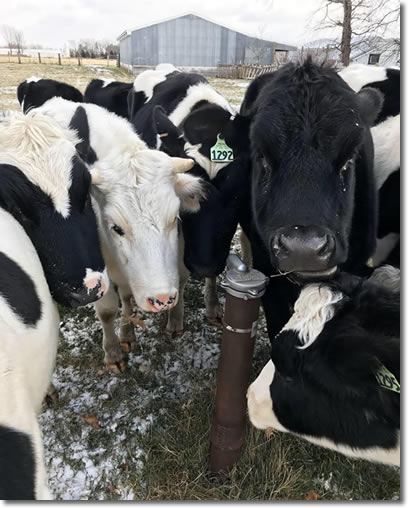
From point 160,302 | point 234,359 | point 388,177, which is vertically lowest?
point 234,359

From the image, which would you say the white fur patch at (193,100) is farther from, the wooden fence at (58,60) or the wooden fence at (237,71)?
the wooden fence at (58,60)

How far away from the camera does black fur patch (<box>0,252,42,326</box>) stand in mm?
1855

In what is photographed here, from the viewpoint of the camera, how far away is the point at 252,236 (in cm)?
293

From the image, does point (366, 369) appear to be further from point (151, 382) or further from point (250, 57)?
point (250, 57)

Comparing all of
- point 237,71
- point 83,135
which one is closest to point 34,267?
point 83,135

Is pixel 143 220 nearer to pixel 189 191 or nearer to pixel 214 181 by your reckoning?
pixel 189 191

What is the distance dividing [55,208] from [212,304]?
2061mm

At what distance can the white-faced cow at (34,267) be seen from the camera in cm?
160

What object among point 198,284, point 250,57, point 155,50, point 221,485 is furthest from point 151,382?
point 250,57

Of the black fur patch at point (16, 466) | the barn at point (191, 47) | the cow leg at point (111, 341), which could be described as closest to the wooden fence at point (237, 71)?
the barn at point (191, 47)

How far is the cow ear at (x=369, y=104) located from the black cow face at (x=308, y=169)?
0.01 m

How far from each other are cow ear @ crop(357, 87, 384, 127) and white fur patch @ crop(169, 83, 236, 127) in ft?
5.05

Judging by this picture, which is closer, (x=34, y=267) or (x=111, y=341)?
(x=34, y=267)

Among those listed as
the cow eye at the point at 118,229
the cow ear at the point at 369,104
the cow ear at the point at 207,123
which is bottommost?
the cow eye at the point at 118,229
